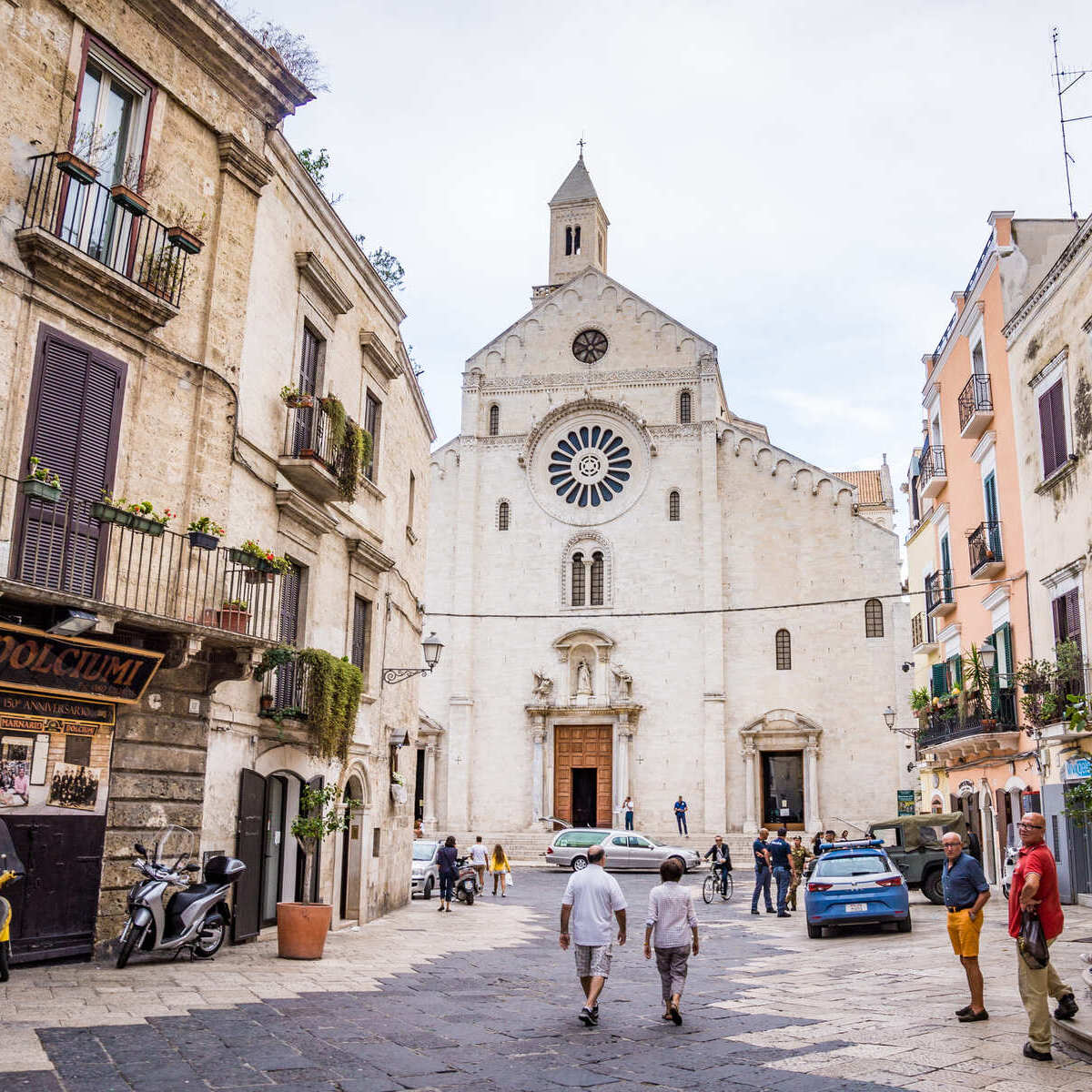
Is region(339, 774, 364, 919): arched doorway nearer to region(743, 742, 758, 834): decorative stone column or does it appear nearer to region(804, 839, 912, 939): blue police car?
region(804, 839, 912, 939): blue police car

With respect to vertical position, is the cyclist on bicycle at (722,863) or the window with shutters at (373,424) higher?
the window with shutters at (373,424)

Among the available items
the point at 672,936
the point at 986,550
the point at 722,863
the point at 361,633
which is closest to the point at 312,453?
the point at 361,633

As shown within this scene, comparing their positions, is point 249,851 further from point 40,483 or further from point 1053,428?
point 1053,428

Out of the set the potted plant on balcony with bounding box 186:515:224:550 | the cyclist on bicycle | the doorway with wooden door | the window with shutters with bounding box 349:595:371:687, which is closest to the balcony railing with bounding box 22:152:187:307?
the potted plant on balcony with bounding box 186:515:224:550

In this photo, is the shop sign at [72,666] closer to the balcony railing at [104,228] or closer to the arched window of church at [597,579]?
the balcony railing at [104,228]

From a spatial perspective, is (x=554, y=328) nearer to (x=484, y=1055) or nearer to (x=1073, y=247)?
(x=1073, y=247)

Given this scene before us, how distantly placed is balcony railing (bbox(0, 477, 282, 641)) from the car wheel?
15040 millimetres

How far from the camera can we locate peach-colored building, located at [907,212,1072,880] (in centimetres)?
2122

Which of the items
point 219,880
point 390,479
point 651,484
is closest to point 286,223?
point 390,479

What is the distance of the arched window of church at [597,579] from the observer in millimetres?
38938

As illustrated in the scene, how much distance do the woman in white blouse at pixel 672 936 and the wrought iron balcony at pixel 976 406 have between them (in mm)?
16239

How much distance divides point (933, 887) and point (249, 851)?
1450 cm

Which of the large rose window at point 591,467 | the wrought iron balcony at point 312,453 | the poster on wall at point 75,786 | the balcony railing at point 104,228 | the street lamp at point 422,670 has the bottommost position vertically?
the poster on wall at point 75,786

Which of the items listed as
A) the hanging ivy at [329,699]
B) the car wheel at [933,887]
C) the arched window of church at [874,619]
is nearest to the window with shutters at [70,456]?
the hanging ivy at [329,699]
